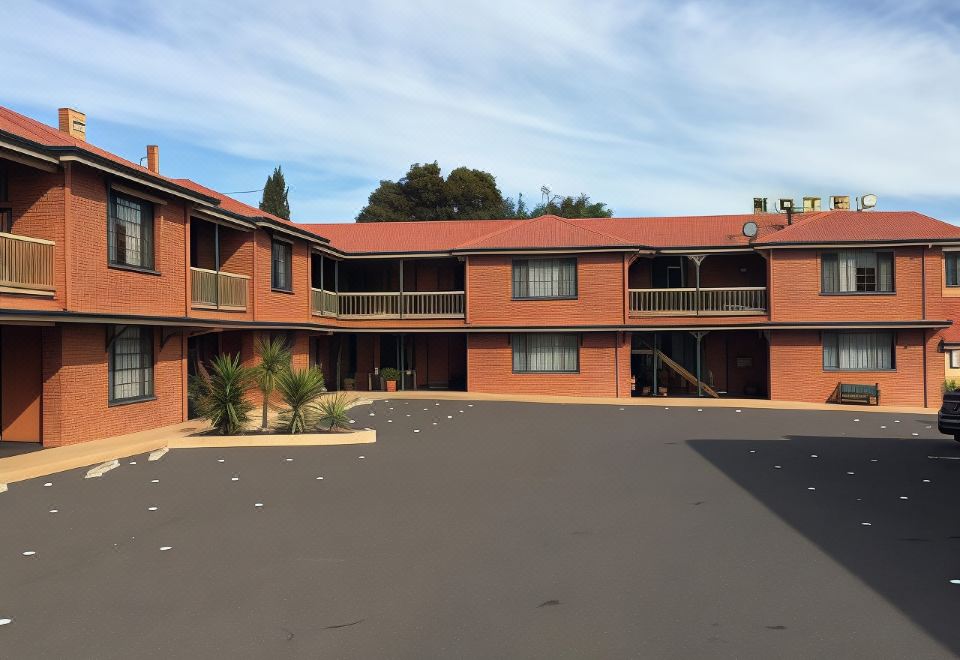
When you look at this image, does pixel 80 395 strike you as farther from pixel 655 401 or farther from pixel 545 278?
pixel 655 401

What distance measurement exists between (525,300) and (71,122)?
15838mm

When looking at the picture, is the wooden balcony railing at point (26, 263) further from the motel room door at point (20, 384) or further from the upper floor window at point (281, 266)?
the upper floor window at point (281, 266)

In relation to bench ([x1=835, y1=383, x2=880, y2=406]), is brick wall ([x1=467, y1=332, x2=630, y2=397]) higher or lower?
higher

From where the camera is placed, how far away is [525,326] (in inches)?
1102

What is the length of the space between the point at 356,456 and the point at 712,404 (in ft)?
48.7

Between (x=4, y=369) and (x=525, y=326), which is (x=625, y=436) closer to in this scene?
(x=525, y=326)

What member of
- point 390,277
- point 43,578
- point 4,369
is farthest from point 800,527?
point 390,277

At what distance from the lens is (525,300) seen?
28.3 m

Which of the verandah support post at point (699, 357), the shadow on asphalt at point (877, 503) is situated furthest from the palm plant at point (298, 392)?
the verandah support post at point (699, 357)

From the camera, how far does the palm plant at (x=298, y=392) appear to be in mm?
16062

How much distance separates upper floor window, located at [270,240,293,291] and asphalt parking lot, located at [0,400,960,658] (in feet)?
33.7

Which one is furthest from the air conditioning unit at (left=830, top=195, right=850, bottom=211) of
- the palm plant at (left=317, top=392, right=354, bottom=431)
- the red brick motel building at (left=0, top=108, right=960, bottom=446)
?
the palm plant at (left=317, top=392, right=354, bottom=431)

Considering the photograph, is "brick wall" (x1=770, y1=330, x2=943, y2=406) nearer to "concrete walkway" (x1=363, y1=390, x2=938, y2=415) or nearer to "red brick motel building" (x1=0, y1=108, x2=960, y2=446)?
"red brick motel building" (x1=0, y1=108, x2=960, y2=446)

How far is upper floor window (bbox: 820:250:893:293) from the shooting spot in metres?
27.0
